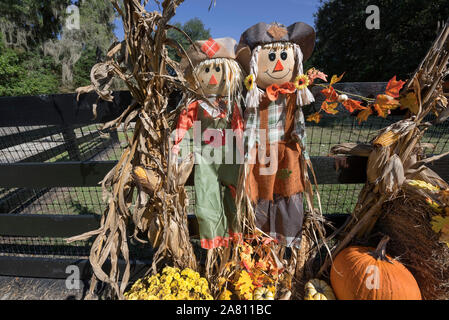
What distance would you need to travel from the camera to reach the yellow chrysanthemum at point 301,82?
3.32 feet

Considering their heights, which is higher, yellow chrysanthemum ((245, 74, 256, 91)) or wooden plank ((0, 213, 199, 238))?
yellow chrysanthemum ((245, 74, 256, 91))

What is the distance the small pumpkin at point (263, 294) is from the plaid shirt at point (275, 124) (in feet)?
2.38

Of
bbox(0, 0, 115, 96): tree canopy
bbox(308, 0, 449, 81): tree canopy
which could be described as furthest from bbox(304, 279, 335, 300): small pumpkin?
bbox(0, 0, 115, 96): tree canopy

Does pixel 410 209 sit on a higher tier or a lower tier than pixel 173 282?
higher

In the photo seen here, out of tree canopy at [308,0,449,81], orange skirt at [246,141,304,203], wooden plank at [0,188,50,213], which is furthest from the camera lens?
tree canopy at [308,0,449,81]

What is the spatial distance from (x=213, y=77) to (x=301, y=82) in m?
0.40

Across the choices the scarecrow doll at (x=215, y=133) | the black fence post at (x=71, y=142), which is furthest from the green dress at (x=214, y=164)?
the black fence post at (x=71, y=142)

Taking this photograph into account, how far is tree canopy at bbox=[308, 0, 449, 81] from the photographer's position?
880 cm

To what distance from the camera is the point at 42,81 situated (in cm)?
1276

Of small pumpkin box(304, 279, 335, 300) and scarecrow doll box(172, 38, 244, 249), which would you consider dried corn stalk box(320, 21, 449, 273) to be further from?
scarecrow doll box(172, 38, 244, 249)

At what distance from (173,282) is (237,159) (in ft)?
2.25
